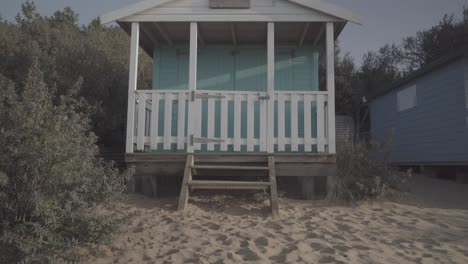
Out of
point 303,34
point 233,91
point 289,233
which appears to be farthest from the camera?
point 303,34

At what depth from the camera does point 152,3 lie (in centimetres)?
661

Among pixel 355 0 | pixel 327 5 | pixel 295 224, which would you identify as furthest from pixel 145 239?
pixel 355 0

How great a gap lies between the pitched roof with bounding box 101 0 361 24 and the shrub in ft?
7.75

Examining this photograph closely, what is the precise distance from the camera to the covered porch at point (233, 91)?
6516 millimetres

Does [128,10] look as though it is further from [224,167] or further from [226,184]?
[226,184]

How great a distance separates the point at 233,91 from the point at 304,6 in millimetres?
1931

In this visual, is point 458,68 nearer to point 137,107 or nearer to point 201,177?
point 201,177

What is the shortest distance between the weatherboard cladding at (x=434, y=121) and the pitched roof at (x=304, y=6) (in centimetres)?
253

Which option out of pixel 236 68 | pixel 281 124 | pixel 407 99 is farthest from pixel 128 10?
pixel 407 99

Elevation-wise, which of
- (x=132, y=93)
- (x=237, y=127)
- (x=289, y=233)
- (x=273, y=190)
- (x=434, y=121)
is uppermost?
(x=132, y=93)

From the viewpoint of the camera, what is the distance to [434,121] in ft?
32.8

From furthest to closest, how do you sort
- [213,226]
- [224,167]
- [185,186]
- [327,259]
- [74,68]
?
[74,68], [224,167], [185,186], [213,226], [327,259]

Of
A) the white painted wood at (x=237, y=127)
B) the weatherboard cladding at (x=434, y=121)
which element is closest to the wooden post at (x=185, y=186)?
the white painted wood at (x=237, y=127)

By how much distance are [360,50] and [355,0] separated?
15471 millimetres
